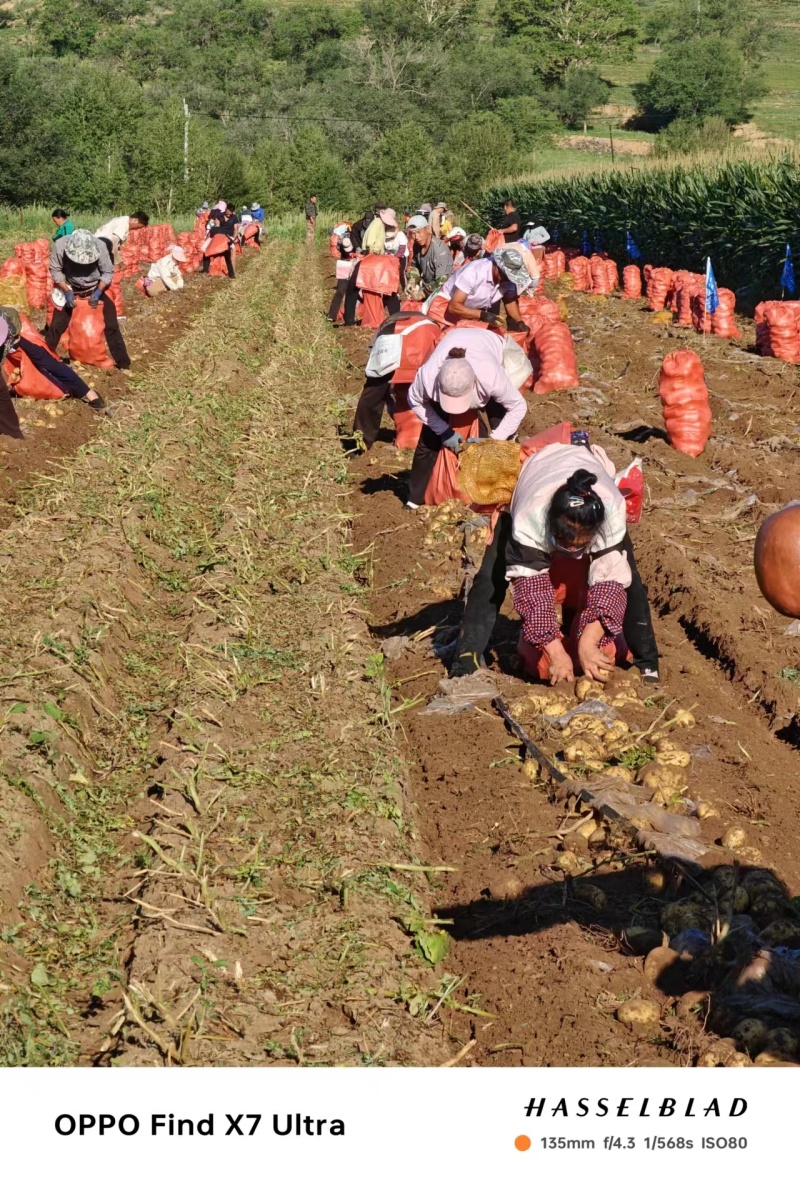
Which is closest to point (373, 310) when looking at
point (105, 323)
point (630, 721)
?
point (105, 323)

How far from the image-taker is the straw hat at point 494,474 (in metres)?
5.69

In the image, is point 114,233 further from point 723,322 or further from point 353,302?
point 723,322

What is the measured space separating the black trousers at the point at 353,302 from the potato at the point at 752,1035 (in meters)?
13.6

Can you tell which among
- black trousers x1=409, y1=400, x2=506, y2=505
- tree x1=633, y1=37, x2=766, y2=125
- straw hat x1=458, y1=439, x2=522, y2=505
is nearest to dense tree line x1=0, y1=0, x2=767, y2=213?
tree x1=633, y1=37, x2=766, y2=125

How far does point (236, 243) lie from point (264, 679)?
29.1m

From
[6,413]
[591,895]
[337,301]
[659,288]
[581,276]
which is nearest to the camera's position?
[591,895]

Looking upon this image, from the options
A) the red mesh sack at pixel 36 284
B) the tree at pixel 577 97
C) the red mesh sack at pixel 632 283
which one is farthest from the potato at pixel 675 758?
the tree at pixel 577 97

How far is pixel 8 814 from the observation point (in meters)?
4.73

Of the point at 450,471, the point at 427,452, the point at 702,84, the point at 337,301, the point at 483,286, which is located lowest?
the point at 702,84

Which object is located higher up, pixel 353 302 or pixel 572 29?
pixel 353 302

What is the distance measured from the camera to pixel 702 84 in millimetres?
72875

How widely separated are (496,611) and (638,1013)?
2.14m

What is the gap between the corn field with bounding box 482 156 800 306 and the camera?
64.1 ft

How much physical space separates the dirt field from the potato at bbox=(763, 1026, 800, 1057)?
175mm
